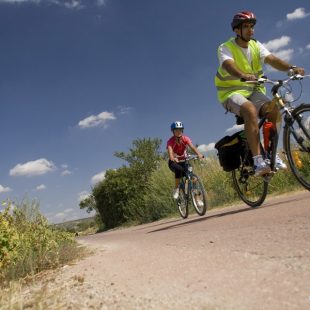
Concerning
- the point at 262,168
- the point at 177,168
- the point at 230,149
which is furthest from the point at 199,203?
the point at 262,168

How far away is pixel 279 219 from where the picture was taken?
3.89 m

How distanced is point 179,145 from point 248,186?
329cm

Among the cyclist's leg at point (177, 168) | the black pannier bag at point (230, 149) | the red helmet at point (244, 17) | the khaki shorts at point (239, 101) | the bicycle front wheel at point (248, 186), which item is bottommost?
the bicycle front wheel at point (248, 186)

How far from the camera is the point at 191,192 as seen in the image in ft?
32.3

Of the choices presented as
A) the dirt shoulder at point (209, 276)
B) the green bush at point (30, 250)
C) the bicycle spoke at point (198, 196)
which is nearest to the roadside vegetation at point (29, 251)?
the green bush at point (30, 250)

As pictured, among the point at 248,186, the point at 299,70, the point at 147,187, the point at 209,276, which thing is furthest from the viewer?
the point at 147,187

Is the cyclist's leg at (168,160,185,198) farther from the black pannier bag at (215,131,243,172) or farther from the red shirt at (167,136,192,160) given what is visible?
the black pannier bag at (215,131,243,172)

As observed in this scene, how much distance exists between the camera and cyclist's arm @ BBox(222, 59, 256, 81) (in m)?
5.57

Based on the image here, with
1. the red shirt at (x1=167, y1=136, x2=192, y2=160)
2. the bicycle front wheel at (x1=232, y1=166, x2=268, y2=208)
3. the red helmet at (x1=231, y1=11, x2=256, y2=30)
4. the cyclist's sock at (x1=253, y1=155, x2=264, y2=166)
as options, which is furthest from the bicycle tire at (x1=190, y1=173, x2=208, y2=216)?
the red helmet at (x1=231, y1=11, x2=256, y2=30)

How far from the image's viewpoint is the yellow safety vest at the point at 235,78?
608 cm

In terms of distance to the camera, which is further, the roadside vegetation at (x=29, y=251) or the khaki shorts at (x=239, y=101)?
the khaki shorts at (x=239, y=101)

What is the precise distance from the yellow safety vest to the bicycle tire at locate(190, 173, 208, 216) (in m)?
3.33

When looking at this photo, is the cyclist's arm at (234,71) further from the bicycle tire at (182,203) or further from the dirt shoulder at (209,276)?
the bicycle tire at (182,203)

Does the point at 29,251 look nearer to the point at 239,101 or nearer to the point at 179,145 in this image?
the point at 239,101
